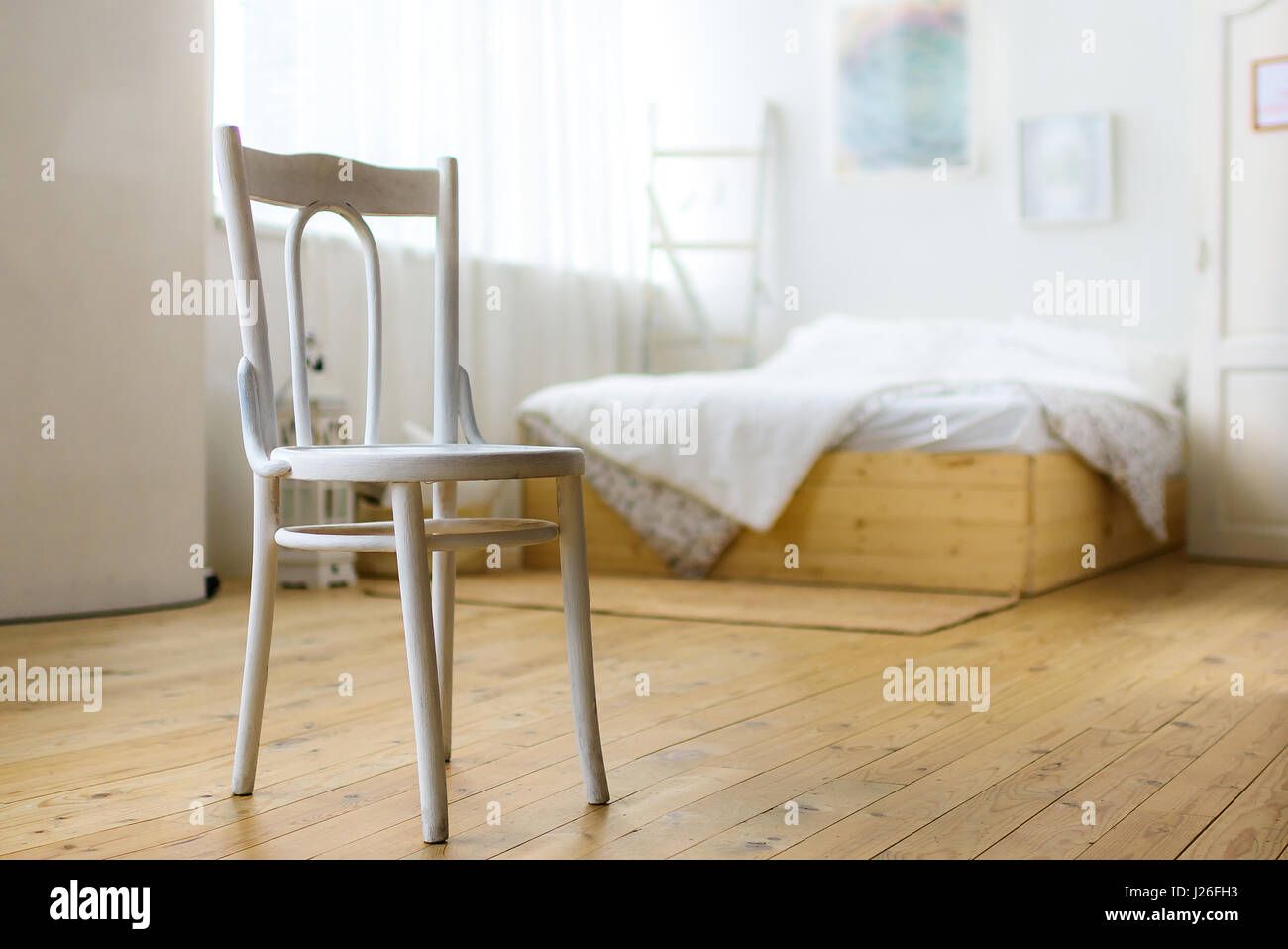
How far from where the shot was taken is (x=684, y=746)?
76.6 inches

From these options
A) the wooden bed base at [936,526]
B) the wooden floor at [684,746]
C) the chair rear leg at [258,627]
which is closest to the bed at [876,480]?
the wooden bed base at [936,526]

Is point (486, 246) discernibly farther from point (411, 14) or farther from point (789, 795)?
point (789, 795)

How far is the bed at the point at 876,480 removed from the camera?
11.2 ft

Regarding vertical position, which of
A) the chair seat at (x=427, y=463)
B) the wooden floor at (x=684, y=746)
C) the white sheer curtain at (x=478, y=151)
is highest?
the white sheer curtain at (x=478, y=151)

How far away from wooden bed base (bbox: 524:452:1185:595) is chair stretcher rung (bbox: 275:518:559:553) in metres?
1.95

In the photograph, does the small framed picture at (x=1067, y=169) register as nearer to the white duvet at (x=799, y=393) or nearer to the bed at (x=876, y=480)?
the white duvet at (x=799, y=393)

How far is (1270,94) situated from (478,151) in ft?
8.09

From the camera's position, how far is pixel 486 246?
4.48 metres

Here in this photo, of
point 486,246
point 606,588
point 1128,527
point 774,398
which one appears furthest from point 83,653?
point 1128,527

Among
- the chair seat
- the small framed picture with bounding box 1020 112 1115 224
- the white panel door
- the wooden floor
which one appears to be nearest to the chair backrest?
the chair seat

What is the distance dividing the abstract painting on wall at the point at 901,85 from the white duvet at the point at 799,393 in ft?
2.36

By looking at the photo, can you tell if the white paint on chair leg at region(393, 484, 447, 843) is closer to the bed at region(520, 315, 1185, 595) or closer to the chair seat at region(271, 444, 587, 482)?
the chair seat at region(271, 444, 587, 482)

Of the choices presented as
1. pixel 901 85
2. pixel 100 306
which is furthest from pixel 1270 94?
pixel 100 306

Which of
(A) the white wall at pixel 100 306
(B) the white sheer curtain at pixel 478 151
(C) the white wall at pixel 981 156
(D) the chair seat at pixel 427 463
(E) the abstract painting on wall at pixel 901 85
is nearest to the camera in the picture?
(D) the chair seat at pixel 427 463
